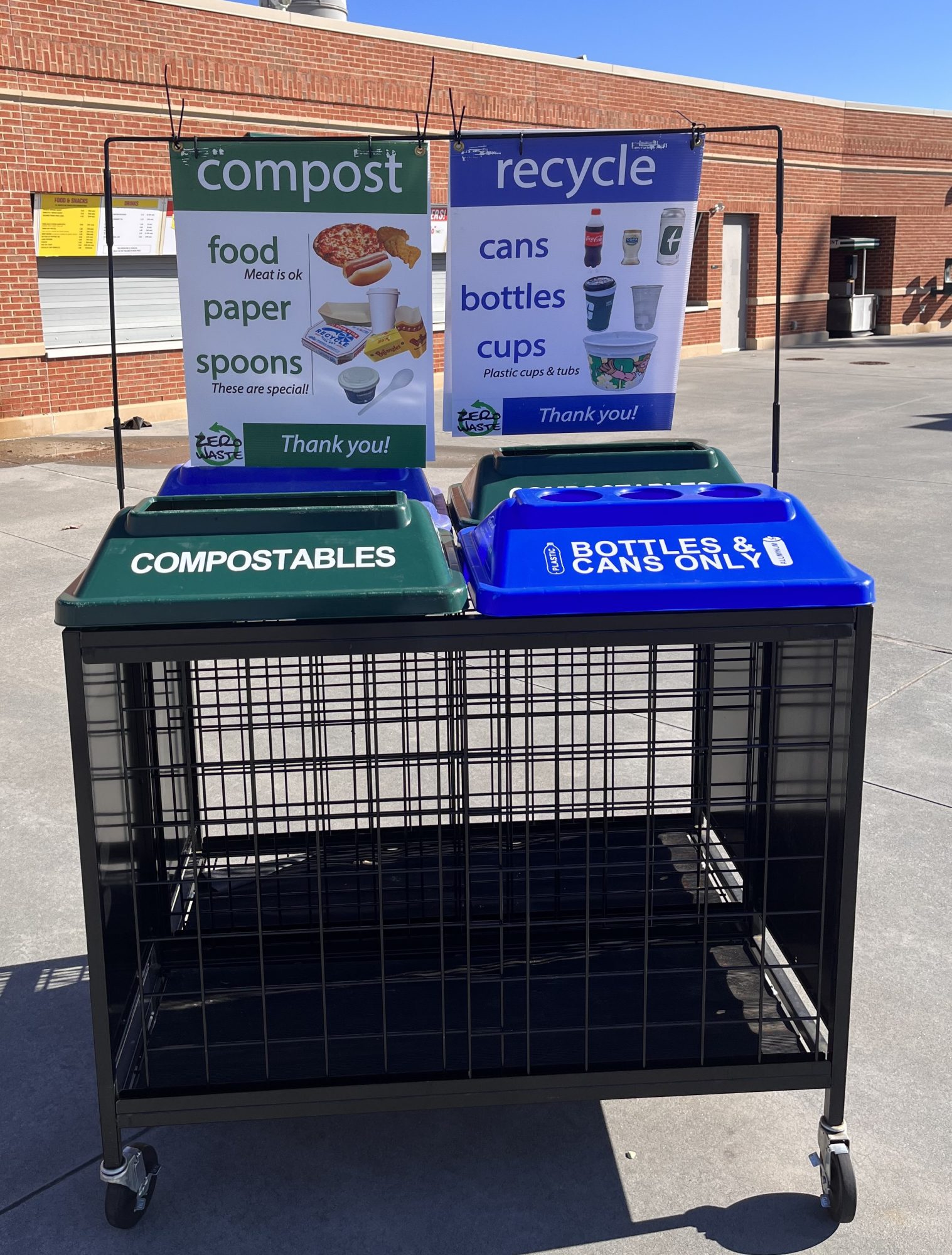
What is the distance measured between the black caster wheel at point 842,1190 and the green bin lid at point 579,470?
4.86ft

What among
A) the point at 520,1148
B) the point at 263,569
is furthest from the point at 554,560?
the point at 520,1148

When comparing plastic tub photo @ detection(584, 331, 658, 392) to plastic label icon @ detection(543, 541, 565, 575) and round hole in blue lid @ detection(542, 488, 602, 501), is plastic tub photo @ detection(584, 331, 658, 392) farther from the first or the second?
plastic label icon @ detection(543, 541, 565, 575)

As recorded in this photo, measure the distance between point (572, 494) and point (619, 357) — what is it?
1001mm

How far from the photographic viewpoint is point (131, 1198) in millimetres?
2373

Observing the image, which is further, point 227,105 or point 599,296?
point 227,105

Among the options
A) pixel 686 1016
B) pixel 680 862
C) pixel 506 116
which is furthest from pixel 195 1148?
pixel 506 116

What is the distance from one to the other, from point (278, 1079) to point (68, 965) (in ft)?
3.85

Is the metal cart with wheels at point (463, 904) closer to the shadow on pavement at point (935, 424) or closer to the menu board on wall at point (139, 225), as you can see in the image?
the shadow on pavement at point (935, 424)

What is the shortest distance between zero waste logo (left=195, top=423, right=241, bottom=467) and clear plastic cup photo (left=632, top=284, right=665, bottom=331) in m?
1.16

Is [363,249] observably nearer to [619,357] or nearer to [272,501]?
[619,357]

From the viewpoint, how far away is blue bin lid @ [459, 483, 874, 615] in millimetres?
2174

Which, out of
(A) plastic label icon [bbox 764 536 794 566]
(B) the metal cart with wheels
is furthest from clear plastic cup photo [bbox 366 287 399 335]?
(A) plastic label icon [bbox 764 536 794 566]

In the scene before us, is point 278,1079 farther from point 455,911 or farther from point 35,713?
point 35,713

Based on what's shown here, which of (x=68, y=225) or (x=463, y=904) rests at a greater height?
(x=68, y=225)
